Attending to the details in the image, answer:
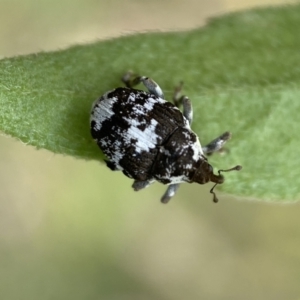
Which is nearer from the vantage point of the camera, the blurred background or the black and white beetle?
the black and white beetle

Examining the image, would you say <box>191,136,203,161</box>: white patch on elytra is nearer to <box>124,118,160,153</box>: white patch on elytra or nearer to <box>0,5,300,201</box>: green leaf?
<box>0,5,300,201</box>: green leaf

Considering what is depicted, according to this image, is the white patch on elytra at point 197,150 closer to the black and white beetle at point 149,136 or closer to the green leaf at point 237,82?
the black and white beetle at point 149,136

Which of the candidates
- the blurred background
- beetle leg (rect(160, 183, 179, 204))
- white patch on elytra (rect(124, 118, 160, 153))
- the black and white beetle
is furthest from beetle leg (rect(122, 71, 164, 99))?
the blurred background

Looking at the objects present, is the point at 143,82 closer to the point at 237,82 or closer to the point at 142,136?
the point at 142,136

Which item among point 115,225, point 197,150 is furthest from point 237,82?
point 115,225

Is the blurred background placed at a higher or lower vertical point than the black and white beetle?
lower

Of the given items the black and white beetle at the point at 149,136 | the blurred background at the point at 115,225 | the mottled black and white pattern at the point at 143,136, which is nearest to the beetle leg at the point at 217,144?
the black and white beetle at the point at 149,136

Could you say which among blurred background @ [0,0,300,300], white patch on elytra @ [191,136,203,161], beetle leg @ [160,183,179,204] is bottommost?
blurred background @ [0,0,300,300]

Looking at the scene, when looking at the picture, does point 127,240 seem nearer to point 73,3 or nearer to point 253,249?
point 253,249
